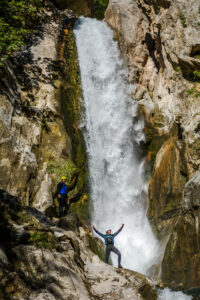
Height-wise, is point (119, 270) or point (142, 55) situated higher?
point (142, 55)

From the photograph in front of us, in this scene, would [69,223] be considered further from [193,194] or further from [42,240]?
[193,194]

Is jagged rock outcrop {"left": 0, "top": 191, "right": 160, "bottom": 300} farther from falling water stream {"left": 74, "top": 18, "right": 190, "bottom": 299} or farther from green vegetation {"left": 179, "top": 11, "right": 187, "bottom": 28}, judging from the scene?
green vegetation {"left": 179, "top": 11, "right": 187, "bottom": 28}

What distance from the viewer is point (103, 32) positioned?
20625 mm

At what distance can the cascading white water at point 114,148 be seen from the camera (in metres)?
14.2

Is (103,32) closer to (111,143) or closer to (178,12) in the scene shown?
(178,12)

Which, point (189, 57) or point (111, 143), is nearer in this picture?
point (189, 57)

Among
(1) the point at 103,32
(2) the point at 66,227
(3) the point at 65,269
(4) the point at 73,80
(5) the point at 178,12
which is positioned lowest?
(3) the point at 65,269

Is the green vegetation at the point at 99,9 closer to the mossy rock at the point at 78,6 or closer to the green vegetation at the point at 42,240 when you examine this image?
the mossy rock at the point at 78,6

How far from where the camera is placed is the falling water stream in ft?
46.5

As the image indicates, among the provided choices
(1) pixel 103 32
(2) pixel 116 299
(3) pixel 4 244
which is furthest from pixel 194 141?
(1) pixel 103 32

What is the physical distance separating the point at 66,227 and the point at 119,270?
90.7 inches

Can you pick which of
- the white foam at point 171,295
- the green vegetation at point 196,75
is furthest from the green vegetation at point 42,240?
the green vegetation at point 196,75

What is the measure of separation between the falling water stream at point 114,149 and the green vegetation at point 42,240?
6423 millimetres

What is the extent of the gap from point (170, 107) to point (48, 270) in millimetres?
12033
